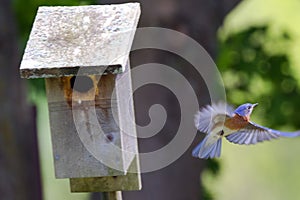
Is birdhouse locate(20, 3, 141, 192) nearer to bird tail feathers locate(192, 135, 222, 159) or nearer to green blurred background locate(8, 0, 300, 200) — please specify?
bird tail feathers locate(192, 135, 222, 159)

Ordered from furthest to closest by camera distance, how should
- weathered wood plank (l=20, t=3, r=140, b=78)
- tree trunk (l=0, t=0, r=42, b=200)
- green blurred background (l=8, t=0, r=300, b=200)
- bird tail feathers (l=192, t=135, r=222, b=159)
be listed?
green blurred background (l=8, t=0, r=300, b=200)
tree trunk (l=0, t=0, r=42, b=200)
bird tail feathers (l=192, t=135, r=222, b=159)
weathered wood plank (l=20, t=3, r=140, b=78)

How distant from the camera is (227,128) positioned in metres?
2.50

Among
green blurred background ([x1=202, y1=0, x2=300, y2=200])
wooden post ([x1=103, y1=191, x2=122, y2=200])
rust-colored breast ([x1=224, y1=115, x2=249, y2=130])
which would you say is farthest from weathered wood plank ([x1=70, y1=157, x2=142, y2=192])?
green blurred background ([x1=202, y1=0, x2=300, y2=200])

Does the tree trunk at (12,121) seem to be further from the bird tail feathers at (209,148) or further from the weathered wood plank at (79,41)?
the bird tail feathers at (209,148)

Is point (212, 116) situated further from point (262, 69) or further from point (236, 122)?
point (262, 69)

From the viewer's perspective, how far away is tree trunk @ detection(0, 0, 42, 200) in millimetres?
4469

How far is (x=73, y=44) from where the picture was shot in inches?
95.4

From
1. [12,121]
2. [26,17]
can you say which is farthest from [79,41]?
[26,17]

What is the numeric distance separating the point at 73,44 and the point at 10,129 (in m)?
2.17

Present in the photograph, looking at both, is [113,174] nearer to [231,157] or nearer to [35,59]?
[35,59]

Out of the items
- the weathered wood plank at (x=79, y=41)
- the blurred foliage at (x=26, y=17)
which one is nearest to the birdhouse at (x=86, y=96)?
the weathered wood plank at (x=79, y=41)

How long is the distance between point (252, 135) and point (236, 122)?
12 cm

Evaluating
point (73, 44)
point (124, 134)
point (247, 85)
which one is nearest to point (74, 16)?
point (73, 44)

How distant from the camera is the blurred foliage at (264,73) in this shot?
4996 millimetres
